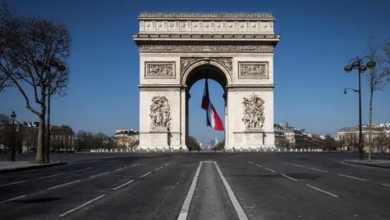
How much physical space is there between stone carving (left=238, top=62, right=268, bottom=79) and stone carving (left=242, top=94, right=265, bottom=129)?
2543 mm

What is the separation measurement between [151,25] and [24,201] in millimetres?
51987

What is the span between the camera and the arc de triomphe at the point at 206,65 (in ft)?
202

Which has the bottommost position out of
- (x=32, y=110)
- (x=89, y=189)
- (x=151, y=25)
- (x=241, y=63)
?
(x=89, y=189)

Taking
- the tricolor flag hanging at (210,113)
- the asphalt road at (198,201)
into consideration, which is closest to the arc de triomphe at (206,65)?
the tricolor flag hanging at (210,113)

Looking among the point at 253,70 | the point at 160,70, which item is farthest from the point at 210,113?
the point at 160,70

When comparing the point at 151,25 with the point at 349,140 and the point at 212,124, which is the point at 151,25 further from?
the point at 349,140

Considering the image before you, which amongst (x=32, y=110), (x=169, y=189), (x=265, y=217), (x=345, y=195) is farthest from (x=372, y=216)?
(x=32, y=110)

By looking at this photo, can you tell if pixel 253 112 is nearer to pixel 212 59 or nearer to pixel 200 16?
pixel 212 59

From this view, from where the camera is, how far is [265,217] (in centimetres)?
959

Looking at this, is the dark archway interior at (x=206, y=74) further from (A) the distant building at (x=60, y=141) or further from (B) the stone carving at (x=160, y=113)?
(A) the distant building at (x=60, y=141)

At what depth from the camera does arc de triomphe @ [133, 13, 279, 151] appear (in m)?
61.6

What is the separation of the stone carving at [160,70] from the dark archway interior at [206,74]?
2.85 meters

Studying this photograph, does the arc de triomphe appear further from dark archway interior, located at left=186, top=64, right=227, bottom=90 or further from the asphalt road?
the asphalt road

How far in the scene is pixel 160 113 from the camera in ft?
202
